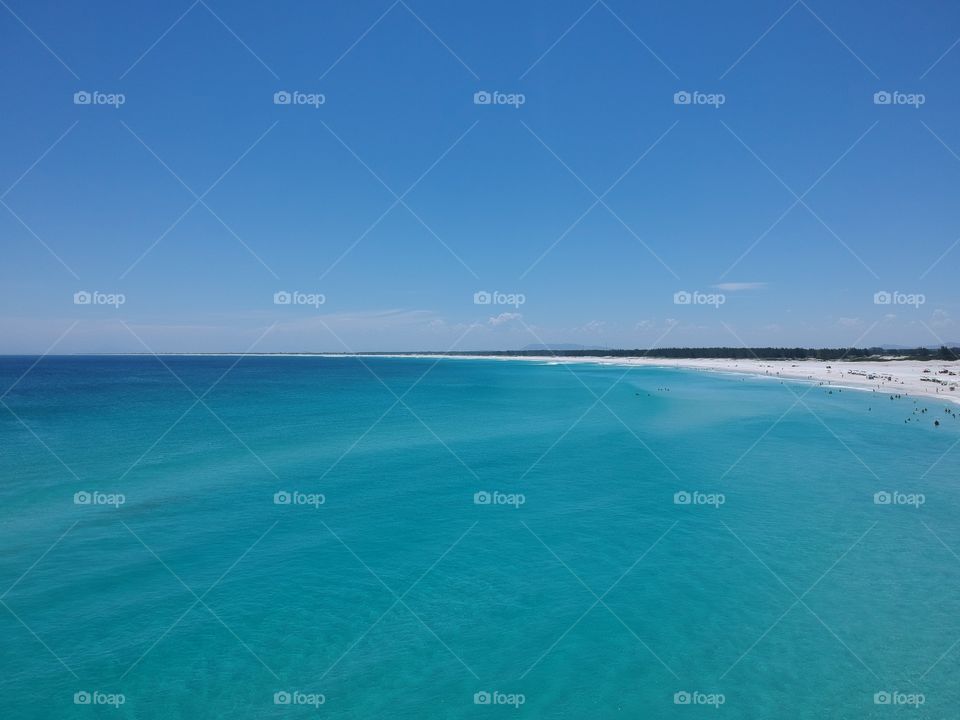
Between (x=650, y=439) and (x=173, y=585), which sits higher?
(x=650, y=439)

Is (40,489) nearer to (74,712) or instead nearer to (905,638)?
(74,712)

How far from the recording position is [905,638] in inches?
484

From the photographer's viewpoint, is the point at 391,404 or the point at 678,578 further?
the point at 391,404

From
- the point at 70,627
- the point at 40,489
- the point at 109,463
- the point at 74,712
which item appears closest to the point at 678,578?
the point at 74,712

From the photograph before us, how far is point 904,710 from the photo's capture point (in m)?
10.1

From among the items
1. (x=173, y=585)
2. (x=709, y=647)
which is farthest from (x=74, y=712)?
(x=709, y=647)

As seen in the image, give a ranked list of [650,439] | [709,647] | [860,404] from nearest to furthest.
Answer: [709,647] < [650,439] < [860,404]

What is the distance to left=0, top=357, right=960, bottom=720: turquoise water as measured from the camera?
10938 mm

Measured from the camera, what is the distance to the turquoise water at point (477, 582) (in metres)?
10.9

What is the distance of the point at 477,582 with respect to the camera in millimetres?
16156

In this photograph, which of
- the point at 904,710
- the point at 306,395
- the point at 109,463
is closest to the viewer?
the point at 904,710

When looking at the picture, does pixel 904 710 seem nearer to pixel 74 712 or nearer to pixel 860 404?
pixel 74 712

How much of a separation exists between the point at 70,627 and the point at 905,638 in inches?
859

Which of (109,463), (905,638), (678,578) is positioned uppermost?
(109,463)
